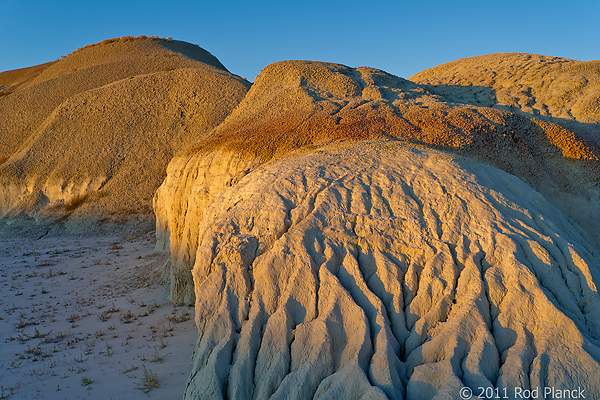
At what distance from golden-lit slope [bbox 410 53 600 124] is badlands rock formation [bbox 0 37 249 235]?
489 inches

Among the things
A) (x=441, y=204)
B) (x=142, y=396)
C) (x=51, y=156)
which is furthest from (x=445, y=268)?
(x=51, y=156)

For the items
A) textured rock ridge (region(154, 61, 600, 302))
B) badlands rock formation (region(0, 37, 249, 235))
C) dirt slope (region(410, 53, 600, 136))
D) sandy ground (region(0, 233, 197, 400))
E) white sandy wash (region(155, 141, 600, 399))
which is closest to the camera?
white sandy wash (region(155, 141, 600, 399))

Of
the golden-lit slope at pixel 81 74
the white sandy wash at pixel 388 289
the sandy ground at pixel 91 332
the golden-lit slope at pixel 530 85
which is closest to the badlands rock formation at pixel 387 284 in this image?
the white sandy wash at pixel 388 289

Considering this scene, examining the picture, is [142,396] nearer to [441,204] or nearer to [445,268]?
[445,268]

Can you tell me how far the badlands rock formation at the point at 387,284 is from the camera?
11.2ft

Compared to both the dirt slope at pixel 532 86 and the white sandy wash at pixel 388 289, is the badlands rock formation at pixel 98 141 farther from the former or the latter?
the white sandy wash at pixel 388 289

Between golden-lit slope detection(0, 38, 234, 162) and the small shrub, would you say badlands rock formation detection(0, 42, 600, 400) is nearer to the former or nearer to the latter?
the small shrub

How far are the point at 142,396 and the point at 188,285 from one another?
3036 mm

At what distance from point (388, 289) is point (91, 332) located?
15.8ft

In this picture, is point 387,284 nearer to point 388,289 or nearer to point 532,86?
point 388,289

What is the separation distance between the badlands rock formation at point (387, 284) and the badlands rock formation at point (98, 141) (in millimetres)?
13786

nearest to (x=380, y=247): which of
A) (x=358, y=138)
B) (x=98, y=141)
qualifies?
(x=358, y=138)

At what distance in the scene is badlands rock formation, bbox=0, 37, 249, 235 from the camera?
59.7 feet

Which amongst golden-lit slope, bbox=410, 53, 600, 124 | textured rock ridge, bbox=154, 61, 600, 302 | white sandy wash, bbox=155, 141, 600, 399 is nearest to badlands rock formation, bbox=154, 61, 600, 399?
white sandy wash, bbox=155, 141, 600, 399
